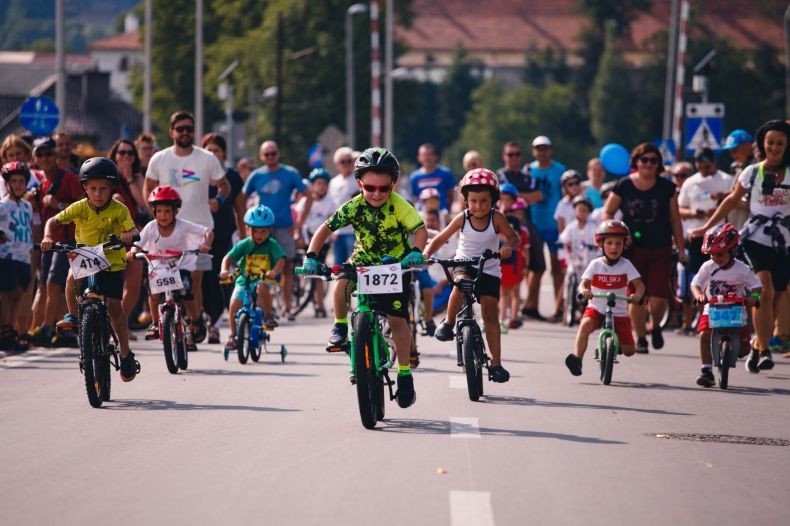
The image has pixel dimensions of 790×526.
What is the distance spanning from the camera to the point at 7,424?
9.97 m

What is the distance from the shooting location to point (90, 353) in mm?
10734

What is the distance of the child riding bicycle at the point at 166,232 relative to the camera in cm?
1354

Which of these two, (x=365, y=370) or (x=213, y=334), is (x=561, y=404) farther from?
(x=213, y=334)

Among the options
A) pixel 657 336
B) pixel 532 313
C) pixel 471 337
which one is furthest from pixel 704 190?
pixel 471 337

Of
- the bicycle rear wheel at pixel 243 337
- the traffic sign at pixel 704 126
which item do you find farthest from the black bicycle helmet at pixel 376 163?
the traffic sign at pixel 704 126

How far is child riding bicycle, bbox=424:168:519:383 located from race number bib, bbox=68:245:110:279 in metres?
2.29

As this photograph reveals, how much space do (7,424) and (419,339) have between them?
8557 mm

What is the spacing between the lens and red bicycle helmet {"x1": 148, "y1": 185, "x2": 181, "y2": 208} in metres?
13.5

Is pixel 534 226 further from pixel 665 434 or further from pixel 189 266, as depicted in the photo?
pixel 665 434

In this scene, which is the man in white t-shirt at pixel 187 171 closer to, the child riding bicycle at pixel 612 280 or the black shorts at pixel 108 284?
the black shorts at pixel 108 284

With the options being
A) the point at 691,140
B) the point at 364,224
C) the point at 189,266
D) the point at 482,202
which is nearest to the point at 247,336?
the point at 189,266

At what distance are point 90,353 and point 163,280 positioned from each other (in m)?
2.64

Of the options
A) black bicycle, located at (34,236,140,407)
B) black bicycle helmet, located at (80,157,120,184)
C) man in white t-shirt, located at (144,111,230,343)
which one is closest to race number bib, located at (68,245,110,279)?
black bicycle, located at (34,236,140,407)

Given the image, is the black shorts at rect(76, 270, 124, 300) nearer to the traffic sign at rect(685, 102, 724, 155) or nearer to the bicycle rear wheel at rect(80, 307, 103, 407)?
the bicycle rear wheel at rect(80, 307, 103, 407)
